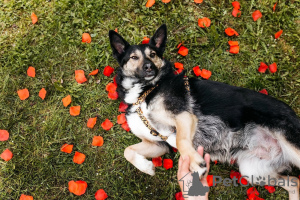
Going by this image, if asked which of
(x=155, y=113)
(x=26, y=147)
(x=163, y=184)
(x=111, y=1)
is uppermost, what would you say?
(x=111, y=1)

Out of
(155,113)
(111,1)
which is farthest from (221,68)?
(111,1)

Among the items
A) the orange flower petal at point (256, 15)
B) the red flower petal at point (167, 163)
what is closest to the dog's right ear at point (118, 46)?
the red flower petal at point (167, 163)

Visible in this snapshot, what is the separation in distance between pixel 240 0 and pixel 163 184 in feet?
13.7

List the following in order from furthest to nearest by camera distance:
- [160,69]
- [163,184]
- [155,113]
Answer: [163,184], [160,69], [155,113]

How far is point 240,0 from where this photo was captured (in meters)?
5.45

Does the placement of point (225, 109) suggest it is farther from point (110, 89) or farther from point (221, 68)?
point (110, 89)

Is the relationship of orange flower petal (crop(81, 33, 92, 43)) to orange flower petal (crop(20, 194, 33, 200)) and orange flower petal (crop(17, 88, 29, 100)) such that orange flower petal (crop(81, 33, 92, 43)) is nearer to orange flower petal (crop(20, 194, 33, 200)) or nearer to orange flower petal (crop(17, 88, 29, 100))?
orange flower petal (crop(17, 88, 29, 100))

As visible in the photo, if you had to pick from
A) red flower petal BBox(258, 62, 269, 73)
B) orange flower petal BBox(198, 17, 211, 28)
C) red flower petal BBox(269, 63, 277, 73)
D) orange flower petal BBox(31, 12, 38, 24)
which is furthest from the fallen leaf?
→ red flower petal BBox(269, 63, 277, 73)

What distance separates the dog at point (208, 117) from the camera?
3.95 meters

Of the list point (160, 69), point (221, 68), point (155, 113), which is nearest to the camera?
point (155, 113)

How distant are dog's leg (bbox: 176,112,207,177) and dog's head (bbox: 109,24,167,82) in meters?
0.92

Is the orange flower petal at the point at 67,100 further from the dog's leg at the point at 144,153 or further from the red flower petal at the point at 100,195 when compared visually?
the red flower petal at the point at 100,195

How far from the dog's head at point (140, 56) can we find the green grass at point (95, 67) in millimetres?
828

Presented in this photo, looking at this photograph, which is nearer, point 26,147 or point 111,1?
point 26,147
